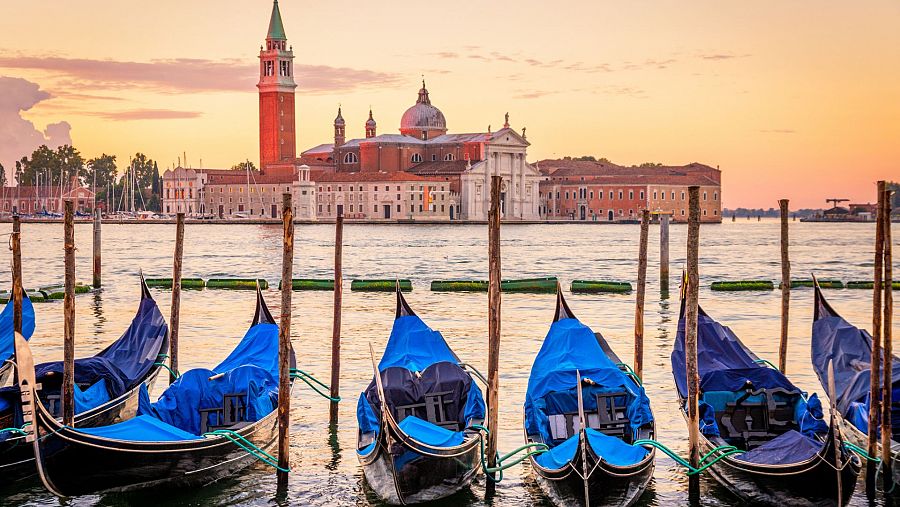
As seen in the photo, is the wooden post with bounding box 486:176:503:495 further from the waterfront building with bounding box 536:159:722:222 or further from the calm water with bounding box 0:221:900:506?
the waterfront building with bounding box 536:159:722:222

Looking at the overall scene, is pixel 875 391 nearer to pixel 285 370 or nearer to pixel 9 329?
pixel 285 370

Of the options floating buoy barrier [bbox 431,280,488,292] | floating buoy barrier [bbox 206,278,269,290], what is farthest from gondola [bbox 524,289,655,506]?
floating buoy barrier [bbox 206,278,269,290]

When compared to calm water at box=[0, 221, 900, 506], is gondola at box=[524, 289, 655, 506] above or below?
above

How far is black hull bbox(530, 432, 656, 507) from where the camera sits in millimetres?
5730

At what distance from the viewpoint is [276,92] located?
240 feet

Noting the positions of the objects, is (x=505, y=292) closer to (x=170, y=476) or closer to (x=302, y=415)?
(x=302, y=415)

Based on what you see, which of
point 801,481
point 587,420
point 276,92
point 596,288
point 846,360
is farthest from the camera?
point 276,92

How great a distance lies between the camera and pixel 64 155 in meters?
92.3

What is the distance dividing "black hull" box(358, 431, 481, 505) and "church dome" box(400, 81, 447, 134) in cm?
7137

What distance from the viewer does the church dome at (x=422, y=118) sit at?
77.2 m

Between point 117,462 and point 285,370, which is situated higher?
point 285,370

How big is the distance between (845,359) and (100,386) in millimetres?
4781

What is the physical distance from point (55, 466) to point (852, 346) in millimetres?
4953

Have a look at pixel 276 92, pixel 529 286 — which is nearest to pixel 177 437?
pixel 529 286
